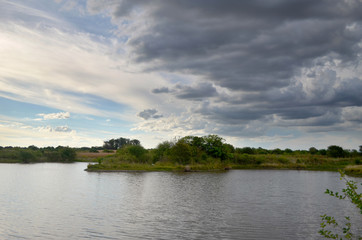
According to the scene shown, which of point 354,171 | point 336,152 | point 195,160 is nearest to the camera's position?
point 354,171

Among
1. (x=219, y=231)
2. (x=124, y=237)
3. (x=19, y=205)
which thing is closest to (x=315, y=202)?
(x=219, y=231)

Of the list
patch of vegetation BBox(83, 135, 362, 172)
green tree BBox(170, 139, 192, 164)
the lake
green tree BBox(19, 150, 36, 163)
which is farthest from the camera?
green tree BBox(19, 150, 36, 163)

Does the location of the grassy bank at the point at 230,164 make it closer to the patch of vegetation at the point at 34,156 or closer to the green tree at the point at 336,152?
the green tree at the point at 336,152

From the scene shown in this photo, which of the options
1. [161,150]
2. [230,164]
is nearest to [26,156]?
[161,150]

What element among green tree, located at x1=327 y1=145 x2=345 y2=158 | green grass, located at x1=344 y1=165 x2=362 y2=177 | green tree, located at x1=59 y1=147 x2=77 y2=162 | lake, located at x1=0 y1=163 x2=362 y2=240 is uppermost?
green tree, located at x1=327 y1=145 x2=345 y2=158

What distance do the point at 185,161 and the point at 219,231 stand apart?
70.0m

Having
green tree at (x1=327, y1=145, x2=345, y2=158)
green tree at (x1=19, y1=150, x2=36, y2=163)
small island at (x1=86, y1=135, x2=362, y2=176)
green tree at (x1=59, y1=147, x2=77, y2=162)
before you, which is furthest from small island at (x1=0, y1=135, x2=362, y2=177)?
green tree at (x1=19, y1=150, x2=36, y2=163)

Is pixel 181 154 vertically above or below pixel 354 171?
above

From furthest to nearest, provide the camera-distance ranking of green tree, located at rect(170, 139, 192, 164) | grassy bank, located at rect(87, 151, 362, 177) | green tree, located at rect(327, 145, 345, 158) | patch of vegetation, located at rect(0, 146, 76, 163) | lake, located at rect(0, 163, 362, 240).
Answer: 1. green tree, located at rect(327, 145, 345, 158)
2. patch of vegetation, located at rect(0, 146, 76, 163)
3. green tree, located at rect(170, 139, 192, 164)
4. grassy bank, located at rect(87, 151, 362, 177)
5. lake, located at rect(0, 163, 362, 240)

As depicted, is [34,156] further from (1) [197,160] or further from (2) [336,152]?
(2) [336,152]

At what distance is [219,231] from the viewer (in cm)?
1880

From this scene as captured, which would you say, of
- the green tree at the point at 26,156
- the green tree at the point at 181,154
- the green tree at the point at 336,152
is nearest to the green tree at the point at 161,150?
the green tree at the point at 181,154

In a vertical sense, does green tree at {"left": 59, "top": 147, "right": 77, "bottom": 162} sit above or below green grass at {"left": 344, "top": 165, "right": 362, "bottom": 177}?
above

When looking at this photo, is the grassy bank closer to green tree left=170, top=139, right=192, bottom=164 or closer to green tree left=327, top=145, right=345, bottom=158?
green tree left=170, top=139, right=192, bottom=164
